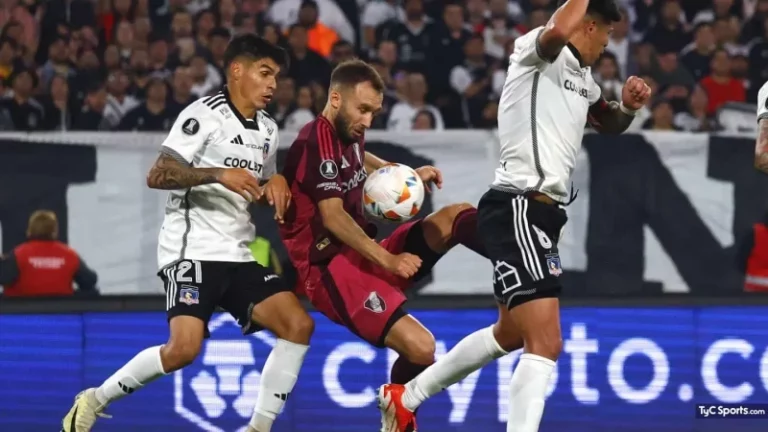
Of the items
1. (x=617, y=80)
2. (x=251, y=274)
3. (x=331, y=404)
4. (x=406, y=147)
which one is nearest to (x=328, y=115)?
(x=251, y=274)

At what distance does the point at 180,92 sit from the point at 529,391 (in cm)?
686

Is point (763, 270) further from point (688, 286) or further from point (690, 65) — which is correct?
point (690, 65)

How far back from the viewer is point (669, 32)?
44.8ft

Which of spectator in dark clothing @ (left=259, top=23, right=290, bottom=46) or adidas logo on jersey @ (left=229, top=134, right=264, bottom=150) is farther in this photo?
spectator in dark clothing @ (left=259, top=23, right=290, bottom=46)

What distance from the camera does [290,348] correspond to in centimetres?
704

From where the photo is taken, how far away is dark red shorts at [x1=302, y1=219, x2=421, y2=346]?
6977 mm

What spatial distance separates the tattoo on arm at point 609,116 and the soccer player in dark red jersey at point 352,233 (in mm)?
768

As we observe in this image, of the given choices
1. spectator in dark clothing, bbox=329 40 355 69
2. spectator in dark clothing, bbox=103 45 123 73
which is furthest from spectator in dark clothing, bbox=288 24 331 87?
spectator in dark clothing, bbox=103 45 123 73

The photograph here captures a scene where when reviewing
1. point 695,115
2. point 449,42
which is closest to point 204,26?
point 449,42

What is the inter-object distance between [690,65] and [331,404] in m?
6.43

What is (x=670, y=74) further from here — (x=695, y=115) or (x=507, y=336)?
(x=507, y=336)

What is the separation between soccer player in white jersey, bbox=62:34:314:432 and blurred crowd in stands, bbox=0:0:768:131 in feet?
15.2

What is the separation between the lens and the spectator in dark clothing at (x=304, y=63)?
12594 millimetres

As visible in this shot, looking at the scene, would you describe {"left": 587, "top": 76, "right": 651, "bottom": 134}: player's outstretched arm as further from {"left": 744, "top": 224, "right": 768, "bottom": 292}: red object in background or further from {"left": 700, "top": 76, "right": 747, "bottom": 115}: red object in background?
{"left": 700, "top": 76, "right": 747, "bottom": 115}: red object in background
